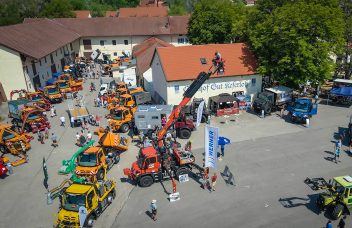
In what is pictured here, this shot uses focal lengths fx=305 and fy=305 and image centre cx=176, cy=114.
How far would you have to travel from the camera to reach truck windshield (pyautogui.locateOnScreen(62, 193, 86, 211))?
16.0m

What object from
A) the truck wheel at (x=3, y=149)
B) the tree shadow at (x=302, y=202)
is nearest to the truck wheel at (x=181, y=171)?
the tree shadow at (x=302, y=202)

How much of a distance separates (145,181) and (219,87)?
54.4 ft

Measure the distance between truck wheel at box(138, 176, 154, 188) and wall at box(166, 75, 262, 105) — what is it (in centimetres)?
1365

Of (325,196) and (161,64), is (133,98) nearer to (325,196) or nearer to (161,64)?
(161,64)

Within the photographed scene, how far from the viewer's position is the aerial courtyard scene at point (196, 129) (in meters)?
17.5

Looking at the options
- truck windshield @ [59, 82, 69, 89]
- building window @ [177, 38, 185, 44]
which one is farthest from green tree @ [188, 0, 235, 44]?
truck windshield @ [59, 82, 69, 89]

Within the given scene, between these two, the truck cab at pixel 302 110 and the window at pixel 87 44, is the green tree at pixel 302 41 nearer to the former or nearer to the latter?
the truck cab at pixel 302 110

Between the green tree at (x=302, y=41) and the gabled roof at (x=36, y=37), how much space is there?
96.4 feet

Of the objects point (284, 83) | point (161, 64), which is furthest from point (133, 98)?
point (284, 83)

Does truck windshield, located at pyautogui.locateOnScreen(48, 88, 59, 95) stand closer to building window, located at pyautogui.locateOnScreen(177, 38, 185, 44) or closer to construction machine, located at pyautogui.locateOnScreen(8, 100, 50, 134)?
construction machine, located at pyautogui.locateOnScreen(8, 100, 50, 134)

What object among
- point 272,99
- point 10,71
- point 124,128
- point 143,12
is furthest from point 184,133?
point 143,12

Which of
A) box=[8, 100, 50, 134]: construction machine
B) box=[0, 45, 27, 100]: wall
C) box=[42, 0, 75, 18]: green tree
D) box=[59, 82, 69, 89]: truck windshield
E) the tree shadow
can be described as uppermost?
box=[42, 0, 75, 18]: green tree

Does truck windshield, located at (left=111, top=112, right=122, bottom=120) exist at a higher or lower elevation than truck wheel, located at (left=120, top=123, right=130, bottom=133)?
higher

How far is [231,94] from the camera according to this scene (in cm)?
3394
